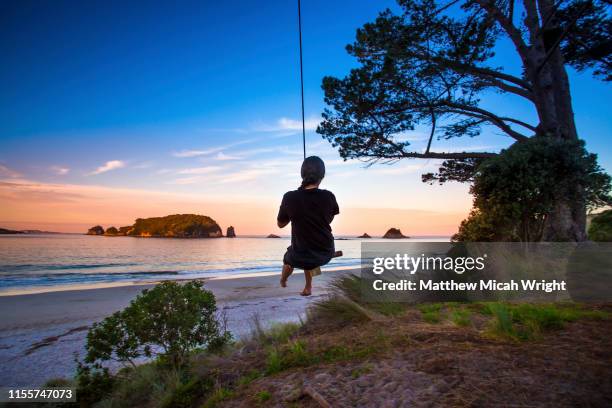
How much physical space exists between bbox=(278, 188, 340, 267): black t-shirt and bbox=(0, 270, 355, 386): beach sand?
12.7ft

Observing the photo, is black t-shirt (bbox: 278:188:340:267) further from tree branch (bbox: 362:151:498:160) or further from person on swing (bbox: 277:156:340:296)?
tree branch (bbox: 362:151:498:160)

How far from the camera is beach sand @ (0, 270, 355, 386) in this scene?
6529mm

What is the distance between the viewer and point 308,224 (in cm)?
398

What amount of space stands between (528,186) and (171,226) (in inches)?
4138

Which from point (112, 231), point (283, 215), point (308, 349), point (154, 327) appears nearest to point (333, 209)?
point (283, 215)

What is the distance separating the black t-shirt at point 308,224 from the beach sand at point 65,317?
3.88 meters

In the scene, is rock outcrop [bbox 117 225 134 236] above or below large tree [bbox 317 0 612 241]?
below

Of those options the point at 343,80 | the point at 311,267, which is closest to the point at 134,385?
the point at 311,267

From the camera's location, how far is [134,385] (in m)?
5.06

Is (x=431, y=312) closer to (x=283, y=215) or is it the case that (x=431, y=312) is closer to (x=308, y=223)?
(x=308, y=223)

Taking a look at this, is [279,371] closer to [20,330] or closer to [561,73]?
[20,330]

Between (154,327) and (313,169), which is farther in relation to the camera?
(154,327)

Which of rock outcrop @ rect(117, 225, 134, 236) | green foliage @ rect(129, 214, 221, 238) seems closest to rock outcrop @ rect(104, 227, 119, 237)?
rock outcrop @ rect(117, 225, 134, 236)

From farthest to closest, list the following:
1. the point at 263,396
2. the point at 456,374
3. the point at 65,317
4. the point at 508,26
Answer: the point at 508,26
the point at 65,317
the point at 263,396
the point at 456,374
